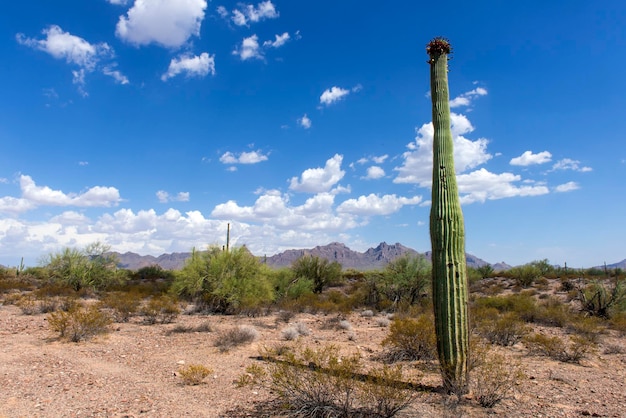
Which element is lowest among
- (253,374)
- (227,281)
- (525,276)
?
(253,374)

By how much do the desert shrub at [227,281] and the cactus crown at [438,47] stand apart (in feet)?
38.9

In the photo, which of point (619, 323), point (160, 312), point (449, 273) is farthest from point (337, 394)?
point (619, 323)

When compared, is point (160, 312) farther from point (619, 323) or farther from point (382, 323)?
point (619, 323)

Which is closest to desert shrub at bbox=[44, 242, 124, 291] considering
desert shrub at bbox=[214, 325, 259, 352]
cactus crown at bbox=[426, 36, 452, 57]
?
desert shrub at bbox=[214, 325, 259, 352]

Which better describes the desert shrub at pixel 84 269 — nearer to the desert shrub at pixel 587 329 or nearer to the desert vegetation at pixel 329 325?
the desert vegetation at pixel 329 325

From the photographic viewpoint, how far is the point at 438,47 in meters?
Result: 7.51

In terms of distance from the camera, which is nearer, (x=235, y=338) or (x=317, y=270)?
(x=235, y=338)

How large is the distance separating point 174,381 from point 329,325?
7518 millimetres

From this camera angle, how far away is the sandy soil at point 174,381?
575 cm

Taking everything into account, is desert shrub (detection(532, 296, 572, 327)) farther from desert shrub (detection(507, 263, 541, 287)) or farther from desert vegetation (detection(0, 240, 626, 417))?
desert shrub (detection(507, 263, 541, 287))

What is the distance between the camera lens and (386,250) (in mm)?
173250

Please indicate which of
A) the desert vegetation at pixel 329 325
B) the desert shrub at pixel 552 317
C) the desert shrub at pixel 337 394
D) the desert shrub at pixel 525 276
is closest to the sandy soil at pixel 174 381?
the desert vegetation at pixel 329 325

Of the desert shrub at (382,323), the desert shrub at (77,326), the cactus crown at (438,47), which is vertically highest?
the cactus crown at (438,47)

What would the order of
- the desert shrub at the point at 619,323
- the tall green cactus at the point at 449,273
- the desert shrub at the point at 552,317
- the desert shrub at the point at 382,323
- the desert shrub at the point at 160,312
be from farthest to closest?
the desert shrub at the point at 382,323 < the desert shrub at the point at 160,312 < the desert shrub at the point at 552,317 < the desert shrub at the point at 619,323 < the tall green cactus at the point at 449,273
